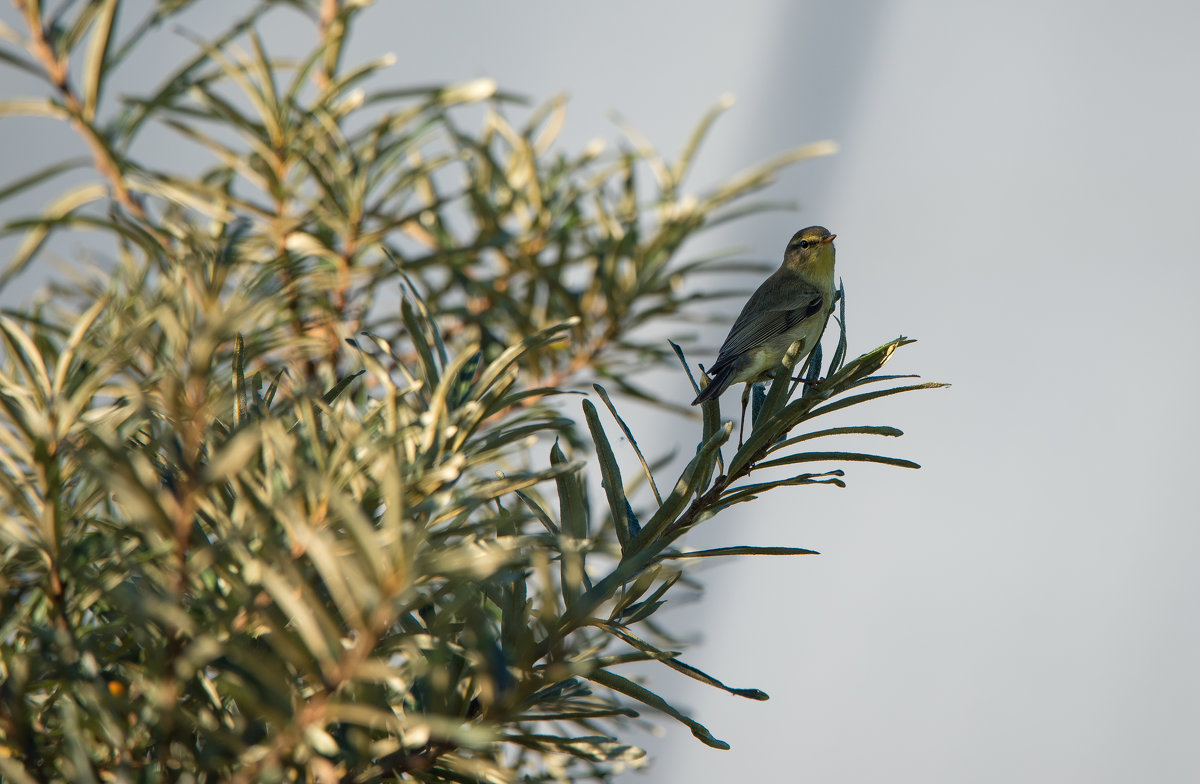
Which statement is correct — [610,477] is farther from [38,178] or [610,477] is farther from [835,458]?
[38,178]

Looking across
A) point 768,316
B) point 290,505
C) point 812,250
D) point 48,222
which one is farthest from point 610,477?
point 812,250

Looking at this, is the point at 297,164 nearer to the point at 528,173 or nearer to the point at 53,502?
the point at 528,173

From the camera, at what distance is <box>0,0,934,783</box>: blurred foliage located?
0.77 ft

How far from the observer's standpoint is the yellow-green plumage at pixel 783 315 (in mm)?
776

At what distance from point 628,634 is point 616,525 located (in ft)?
0.14

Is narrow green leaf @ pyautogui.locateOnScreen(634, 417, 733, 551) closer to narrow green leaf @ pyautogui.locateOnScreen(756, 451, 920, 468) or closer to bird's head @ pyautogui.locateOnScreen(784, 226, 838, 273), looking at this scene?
narrow green leaf @ pyautogui.locateOnScreen(756, 451, 920, 468)

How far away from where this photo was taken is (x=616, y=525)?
1.14 ft

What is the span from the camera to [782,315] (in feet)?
2.95

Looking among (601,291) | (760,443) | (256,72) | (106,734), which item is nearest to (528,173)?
(601,291)

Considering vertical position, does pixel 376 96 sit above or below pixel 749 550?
above

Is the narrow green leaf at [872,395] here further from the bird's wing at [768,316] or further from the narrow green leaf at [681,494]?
the bird's wing at [768,316]

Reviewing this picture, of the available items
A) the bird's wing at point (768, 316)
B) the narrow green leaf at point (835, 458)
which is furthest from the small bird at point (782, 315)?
the narrow green leaf at point (835, 458)

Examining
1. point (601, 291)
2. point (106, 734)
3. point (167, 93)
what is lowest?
point (106, 734)

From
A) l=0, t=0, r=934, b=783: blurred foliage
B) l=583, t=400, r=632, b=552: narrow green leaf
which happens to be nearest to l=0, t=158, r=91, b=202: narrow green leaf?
l=0, t=0, r=934, b=783: blurred foliage
